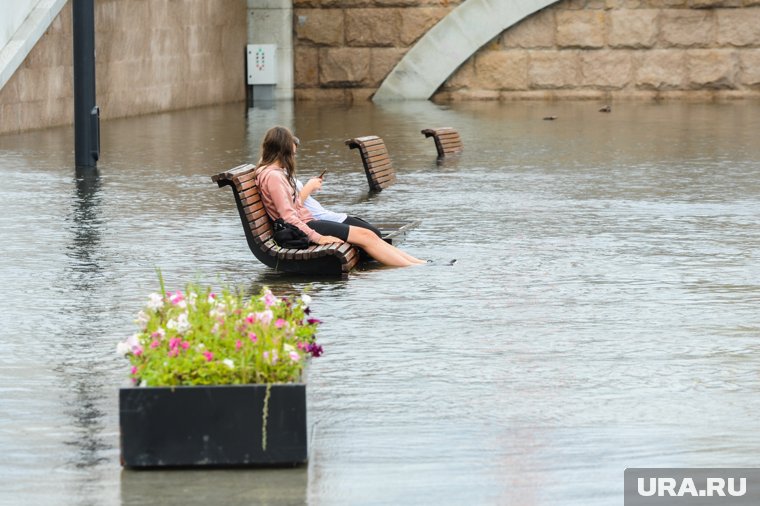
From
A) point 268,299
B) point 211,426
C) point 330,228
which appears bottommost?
point 211,426

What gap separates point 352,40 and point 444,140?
1170 centimetres

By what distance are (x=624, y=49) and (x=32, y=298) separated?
20.8m

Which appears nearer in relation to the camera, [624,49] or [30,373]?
[30,373]

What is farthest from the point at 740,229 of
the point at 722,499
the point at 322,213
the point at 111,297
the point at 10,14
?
the point at 10,14

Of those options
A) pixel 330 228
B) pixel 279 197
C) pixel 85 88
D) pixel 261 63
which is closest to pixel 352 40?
pixel 261 63

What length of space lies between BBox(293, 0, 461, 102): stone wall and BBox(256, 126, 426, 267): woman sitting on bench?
1897 cm

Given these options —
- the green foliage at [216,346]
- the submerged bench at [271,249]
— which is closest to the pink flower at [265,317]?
the green foliage at [216,346]

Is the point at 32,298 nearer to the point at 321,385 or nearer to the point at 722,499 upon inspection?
→ the point at 321,385

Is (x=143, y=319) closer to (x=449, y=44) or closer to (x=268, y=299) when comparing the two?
(x=268, y=299)

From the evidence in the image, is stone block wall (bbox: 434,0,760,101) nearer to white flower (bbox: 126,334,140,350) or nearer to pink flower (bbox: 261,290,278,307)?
pink flower (bbox: 261,290,278,307)

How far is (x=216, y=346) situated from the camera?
214 inches

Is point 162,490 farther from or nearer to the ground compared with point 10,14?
nearer to the ground

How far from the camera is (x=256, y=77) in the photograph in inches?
1133

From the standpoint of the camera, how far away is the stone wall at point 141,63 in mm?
20500
